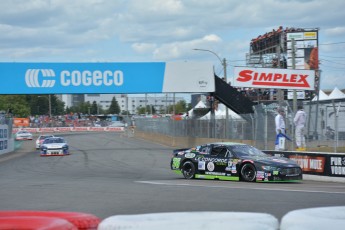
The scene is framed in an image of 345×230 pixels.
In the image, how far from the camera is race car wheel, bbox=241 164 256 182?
17438mm

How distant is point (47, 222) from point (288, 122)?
67.1 ft

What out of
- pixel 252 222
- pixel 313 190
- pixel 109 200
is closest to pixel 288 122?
pixel 313 190

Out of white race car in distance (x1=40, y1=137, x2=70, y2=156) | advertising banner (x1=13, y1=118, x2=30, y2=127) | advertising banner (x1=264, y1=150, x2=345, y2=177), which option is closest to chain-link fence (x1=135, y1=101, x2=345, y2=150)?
advertising banner (x1=264, y1=150, x2=345, y2=177)

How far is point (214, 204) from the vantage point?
11641 millimetres

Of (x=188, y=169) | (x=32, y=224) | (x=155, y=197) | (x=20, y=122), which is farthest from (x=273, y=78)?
(x=20, y=122)

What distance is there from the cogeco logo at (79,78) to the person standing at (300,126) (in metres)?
15.0

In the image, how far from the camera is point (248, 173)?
17609mm

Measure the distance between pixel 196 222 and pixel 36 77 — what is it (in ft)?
98.6

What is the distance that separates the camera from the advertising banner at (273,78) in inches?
1044

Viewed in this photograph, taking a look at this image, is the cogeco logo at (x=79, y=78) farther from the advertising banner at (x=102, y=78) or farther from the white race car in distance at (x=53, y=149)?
the white race car in distance at (x=53, y=149)

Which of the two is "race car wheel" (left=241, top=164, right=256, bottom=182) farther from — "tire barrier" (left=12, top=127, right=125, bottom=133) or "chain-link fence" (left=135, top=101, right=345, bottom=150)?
"tire barrier" (left=12, top=127, right=125, bottom=133)

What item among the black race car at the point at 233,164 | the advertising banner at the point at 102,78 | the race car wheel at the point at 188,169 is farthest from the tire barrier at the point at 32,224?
the advertising banner at the point at 102,78

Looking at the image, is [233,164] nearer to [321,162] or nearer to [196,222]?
[321,162]

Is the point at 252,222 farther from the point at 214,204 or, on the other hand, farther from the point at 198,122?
the point at 198,122
